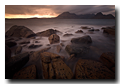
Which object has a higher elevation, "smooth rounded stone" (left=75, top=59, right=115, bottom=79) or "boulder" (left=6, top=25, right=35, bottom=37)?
"boulder" (left=6, top=25, right=35, bottom=37)

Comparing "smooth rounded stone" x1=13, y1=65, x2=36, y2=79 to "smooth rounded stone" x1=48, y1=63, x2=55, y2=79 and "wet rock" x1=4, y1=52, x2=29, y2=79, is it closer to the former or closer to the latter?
"wet rock" x1=4, y1=52, x2=29, y2=79

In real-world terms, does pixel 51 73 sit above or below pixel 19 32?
below

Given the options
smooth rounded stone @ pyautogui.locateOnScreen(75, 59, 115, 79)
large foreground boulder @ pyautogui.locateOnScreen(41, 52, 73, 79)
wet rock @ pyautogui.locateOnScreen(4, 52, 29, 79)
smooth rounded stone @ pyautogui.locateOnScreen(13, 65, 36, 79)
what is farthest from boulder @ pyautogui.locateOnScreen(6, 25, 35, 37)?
smooth rounded stone @ pyautogui.locateOnScreen(75, 59, 115, 79)

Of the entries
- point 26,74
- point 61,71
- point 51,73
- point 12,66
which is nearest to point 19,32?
point 12,66

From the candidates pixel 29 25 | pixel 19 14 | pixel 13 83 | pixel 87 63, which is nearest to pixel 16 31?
pixel 29 25

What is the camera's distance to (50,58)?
1.17 metres

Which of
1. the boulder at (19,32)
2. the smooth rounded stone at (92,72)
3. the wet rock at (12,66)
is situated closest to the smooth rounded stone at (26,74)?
the wet rock at (12,66)

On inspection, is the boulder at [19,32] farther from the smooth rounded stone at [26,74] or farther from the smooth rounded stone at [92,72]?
the smooth rounded stone at [92,72]

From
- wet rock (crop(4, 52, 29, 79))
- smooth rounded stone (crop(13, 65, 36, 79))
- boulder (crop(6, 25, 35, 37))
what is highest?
boulder (crop(6, 25, 35, 37))

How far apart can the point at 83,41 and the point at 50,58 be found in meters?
1.38

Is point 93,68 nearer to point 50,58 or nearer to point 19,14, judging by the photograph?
point 50,58

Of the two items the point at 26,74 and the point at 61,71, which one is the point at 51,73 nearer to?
the point at 61,71

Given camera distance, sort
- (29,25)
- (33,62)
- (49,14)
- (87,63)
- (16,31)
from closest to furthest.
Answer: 1. (87,63)
2. (33,62)
3. (49,14)
4. (16,31)
5. (29,25)

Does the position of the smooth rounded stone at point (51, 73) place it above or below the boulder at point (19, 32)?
below
